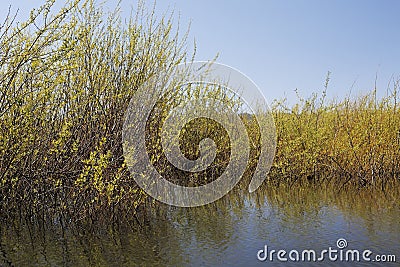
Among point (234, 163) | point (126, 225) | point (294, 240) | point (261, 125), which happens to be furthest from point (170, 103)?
point (261, 125)

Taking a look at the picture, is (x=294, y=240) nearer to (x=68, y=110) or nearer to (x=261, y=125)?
(x=68, y=110)

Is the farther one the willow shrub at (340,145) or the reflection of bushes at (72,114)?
the willow shrub at (340,145)

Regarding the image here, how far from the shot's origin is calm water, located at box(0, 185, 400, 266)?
13.5ft

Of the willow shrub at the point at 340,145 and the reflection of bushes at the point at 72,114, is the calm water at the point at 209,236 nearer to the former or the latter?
the reflection of bushes at the point at 72,114

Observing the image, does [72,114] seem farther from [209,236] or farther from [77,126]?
[209,236]

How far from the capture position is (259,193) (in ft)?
25.2

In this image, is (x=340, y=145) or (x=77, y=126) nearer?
(x=77, y=126)

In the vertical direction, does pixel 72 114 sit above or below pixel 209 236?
above

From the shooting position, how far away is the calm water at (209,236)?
4121 mm

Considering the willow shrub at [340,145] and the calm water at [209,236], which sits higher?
the willow shrub at [340,145]

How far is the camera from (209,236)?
4871 mm

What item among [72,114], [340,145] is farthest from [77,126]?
[340,145]

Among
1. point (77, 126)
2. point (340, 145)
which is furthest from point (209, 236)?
point (340, 145)

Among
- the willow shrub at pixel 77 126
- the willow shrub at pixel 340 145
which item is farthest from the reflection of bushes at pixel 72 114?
the willow shrub at pixel 340 145
